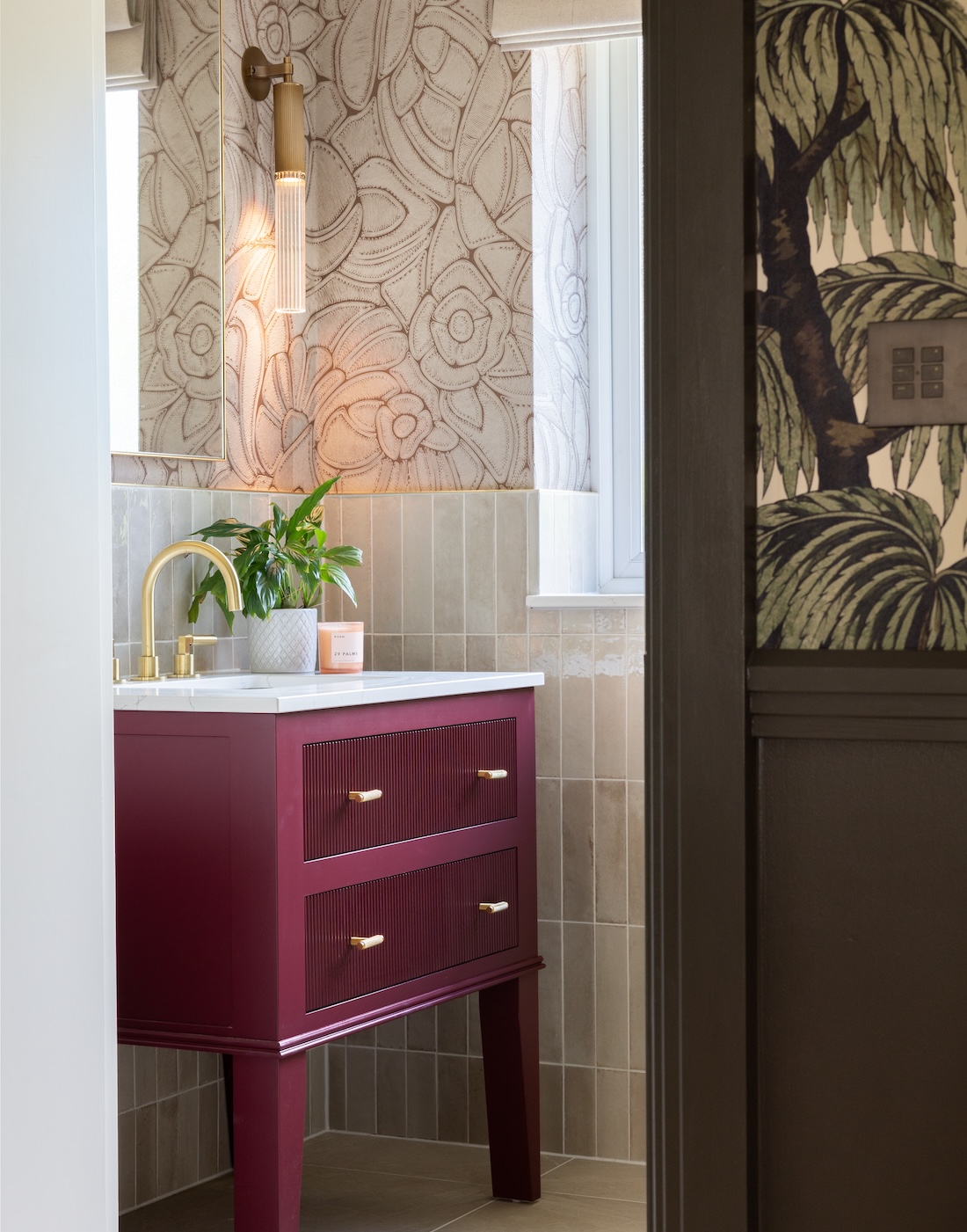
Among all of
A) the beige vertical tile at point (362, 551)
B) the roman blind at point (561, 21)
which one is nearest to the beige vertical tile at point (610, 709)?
the beige vertical tile at point (362, 551)

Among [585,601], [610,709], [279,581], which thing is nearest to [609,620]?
[585,601]

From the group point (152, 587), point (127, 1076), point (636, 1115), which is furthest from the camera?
point (636, 1115)

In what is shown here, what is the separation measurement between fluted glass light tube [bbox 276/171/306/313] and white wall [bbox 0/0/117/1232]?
112 centimetres

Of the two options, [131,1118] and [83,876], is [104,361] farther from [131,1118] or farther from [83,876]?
[131,1118]

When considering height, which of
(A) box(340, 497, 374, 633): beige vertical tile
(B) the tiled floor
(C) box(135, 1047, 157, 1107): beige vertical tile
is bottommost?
(B) the tiled floor

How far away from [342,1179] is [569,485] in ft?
4.59

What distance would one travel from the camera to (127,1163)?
8.59 ft

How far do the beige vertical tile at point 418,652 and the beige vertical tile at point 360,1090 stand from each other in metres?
0.78

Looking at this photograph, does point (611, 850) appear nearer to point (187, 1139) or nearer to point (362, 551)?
point (362, 551)

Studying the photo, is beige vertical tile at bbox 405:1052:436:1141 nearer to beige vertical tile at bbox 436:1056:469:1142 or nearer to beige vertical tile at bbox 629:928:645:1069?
beige vertical tile at bbox 436:1056:469:1142

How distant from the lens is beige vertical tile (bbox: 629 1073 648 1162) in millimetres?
2854

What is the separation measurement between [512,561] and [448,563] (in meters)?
0.14

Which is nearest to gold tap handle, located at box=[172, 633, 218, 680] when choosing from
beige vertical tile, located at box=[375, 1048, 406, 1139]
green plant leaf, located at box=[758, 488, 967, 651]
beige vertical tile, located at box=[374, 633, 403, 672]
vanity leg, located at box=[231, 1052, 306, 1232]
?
beige vertical tile, located at box=[374, 633, 403, 672]

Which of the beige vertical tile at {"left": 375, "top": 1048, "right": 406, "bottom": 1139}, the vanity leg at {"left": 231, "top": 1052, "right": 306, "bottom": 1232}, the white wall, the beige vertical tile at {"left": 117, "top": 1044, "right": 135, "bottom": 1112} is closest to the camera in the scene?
the white wall
